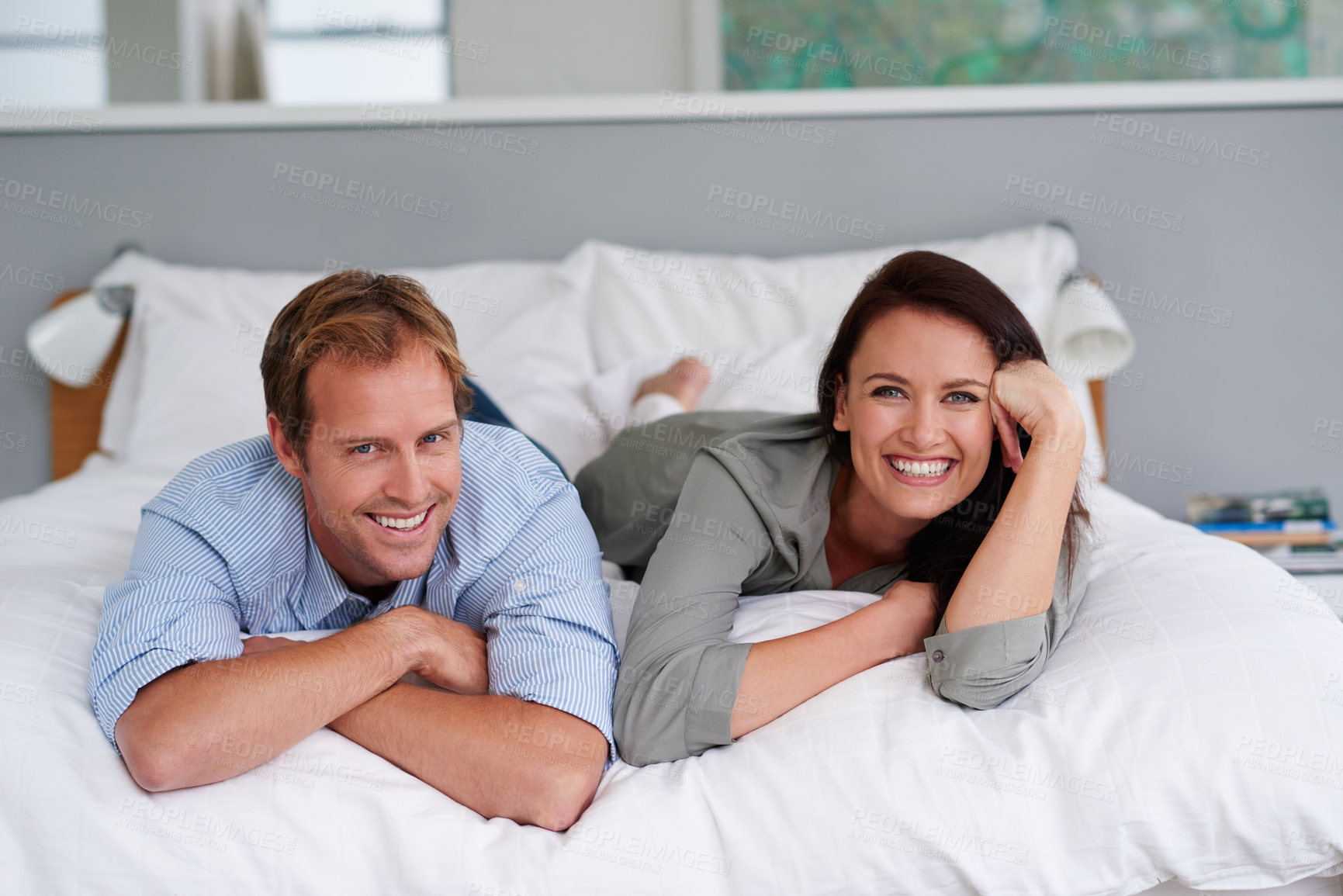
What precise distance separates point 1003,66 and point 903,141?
0.63 m

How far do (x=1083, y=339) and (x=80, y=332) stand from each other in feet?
7.01

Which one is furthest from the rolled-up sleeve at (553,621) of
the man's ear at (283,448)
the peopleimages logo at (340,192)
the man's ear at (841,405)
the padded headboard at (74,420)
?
the padded headboard at (74,420)

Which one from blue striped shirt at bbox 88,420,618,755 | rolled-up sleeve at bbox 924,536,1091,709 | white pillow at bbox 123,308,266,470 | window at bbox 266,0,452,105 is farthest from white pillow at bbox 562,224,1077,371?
window at bbox 266,0,452,105

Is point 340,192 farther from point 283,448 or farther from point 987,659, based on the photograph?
point 987,659

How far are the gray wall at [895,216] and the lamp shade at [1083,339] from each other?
263 millimetres

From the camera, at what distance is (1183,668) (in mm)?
882

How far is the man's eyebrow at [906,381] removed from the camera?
41.8 inches

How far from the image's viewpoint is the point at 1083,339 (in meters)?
1.95

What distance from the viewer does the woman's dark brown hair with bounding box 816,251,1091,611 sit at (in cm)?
108

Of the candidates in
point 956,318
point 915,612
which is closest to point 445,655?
point 915,612

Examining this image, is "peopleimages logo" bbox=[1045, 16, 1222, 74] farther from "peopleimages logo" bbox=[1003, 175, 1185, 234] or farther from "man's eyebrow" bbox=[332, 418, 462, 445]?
"man's eyebrow" bbox=[332, 418, 462, 445]

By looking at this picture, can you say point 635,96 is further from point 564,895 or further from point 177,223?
point 564,895

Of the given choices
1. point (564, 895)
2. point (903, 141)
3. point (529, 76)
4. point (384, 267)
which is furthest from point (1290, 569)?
point (529, 76)

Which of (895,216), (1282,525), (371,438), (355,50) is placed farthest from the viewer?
(355,50)
